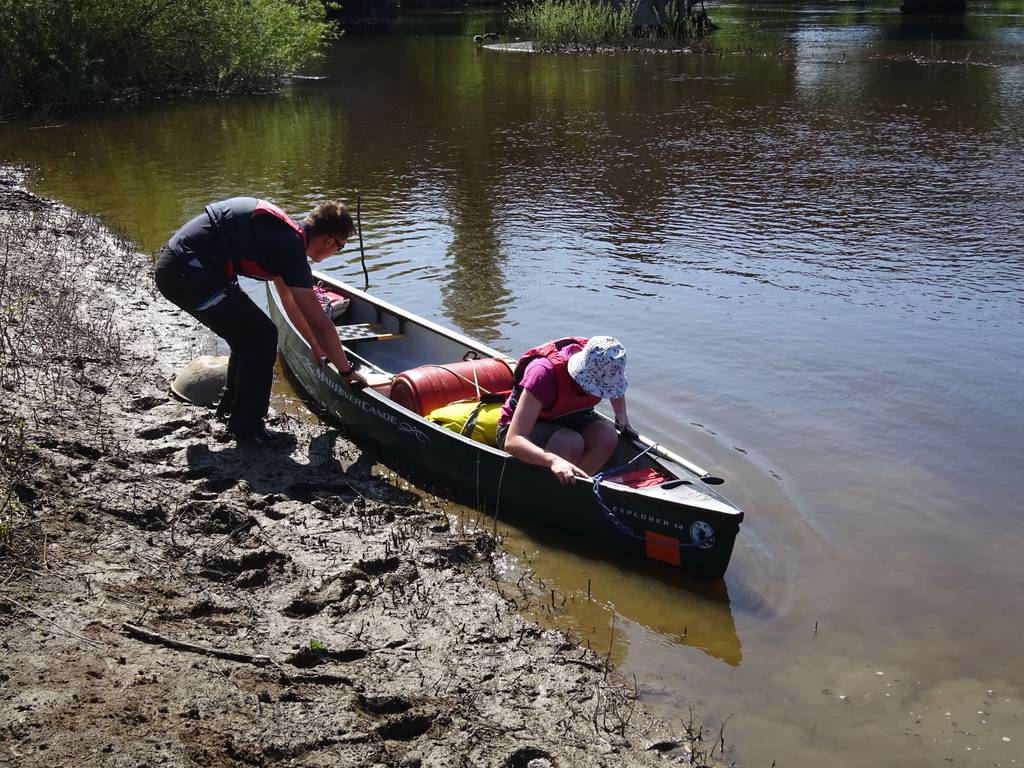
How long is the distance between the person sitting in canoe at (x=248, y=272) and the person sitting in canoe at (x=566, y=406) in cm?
149

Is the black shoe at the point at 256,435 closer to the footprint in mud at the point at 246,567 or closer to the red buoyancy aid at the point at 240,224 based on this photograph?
the red buoyancy aid at the point at 240,224

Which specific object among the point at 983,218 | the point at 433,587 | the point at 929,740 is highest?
the point at 983,218

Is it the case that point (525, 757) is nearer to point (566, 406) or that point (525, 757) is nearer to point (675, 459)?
point (566, 406)

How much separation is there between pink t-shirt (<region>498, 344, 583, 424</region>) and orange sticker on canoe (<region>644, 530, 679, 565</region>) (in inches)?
37.6

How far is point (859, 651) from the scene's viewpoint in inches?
212

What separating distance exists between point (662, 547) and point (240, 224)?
3.27 meters

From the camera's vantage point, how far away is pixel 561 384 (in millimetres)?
6023

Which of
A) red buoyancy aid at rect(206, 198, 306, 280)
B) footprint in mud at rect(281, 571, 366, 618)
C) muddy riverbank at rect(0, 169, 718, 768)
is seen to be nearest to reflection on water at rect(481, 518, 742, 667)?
muddy riverbank at rect(0, 169, 718, 768)

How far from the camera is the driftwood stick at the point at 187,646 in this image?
427cm

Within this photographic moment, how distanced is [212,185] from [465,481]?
12015mm

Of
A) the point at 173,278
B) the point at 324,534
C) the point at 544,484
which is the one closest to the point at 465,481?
the point at 544,484

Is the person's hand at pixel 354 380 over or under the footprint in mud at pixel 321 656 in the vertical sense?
over

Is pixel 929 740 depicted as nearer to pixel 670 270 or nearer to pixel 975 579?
pixel 975 579

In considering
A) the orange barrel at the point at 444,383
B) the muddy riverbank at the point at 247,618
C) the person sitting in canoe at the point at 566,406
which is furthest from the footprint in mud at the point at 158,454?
the person sitting in canoe at the point at 566,406
